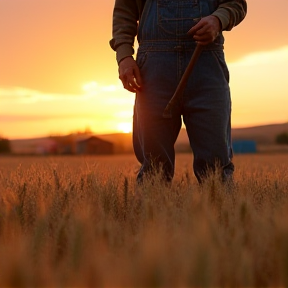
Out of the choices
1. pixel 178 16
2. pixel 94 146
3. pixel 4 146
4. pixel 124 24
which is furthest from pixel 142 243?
pixel 94 146

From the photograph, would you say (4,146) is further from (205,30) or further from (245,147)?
(205,30)

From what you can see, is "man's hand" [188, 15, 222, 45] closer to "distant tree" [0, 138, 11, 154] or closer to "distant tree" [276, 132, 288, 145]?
"distant tree" [0, 138, 11, 154]

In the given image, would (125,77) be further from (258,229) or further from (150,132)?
(258,229)

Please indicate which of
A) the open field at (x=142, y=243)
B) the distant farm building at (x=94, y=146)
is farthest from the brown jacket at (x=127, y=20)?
the distant farm building at (x=94, y=146)

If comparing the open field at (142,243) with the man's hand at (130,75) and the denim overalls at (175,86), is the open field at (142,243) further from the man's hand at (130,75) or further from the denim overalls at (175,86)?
the man's hand at (130,75)

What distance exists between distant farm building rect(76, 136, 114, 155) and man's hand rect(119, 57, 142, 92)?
78.8 ft

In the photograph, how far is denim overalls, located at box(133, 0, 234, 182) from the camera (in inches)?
124

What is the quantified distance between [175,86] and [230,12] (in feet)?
1.70

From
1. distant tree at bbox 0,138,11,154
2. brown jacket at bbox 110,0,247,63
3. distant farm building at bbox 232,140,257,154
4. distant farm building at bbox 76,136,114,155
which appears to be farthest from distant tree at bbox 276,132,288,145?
brown jacket at bbox 110,0,247,63

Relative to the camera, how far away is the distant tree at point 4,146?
→ 1065 inches

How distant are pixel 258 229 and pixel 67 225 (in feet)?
1.89

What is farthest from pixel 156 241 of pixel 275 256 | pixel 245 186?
pixel 245 186

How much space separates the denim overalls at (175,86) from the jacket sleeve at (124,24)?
4.6 inches

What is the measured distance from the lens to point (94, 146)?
29.3 meters
